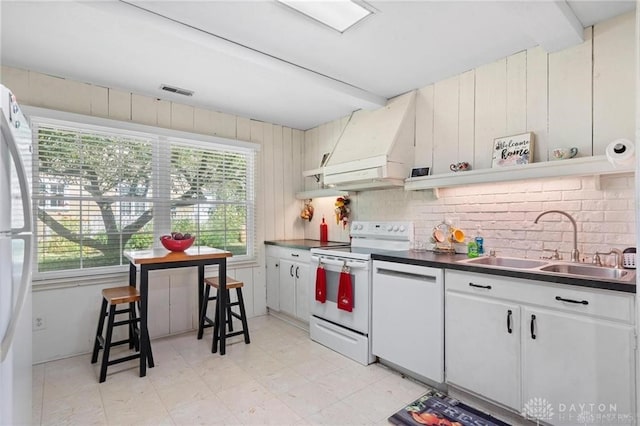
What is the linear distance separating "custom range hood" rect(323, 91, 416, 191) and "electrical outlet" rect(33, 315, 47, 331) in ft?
9.36

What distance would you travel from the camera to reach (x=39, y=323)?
2.78 m

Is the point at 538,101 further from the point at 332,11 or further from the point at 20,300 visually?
the point at 20,300

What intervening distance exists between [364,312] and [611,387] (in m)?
1.57

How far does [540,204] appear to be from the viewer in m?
2.35

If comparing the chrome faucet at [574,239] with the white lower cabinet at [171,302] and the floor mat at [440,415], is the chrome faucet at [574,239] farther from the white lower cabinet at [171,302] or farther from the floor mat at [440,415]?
the white lower cabinet at [171,302]

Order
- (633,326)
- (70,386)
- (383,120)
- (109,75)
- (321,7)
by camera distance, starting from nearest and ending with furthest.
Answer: (633,326), (321,7), (70,386), (109,75), (383,120)

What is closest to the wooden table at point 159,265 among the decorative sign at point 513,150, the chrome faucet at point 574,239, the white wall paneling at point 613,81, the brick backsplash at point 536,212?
the brick backsplash at point 536,212

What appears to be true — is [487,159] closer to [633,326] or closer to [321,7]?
[633,326]

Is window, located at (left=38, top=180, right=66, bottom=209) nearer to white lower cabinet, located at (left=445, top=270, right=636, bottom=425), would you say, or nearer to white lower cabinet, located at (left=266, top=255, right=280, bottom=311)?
white lower cabinet, located at (left=266, top=255, right=280, bottom=311)

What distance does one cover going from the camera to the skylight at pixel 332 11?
1.92 meters

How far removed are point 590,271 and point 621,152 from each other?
27.9 inches

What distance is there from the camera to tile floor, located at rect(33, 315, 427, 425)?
2053 millimetres

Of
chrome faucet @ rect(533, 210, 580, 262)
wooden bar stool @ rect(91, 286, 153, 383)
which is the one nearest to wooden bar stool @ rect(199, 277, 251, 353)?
wooden bar stool @ rect(91, 286, 153, 383)

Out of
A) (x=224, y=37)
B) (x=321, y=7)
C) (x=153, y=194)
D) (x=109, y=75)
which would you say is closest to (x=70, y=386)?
(x=153, y=194)
